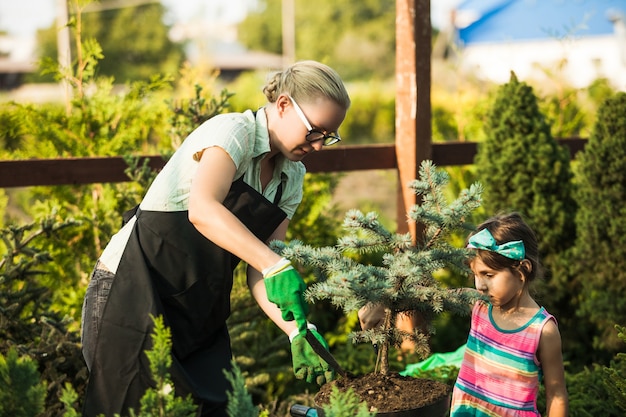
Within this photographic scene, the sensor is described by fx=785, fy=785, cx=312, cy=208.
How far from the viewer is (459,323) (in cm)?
500


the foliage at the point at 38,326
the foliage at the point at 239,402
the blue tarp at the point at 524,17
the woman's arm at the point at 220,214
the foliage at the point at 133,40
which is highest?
the foliage at the point at 133,40

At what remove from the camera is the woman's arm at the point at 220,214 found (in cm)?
204

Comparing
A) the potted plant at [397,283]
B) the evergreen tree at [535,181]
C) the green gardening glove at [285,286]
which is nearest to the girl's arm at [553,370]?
the potted plant at [397,283]

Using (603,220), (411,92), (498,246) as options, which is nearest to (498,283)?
(498,246)

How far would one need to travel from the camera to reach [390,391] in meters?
2.10

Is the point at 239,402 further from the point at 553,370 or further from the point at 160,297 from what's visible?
the point at 553,370

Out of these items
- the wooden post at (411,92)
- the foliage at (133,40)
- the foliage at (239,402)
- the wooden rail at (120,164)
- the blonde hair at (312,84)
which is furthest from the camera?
the foliage at (133,40)

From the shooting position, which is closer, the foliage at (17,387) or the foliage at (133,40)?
the foliage at (17,387)

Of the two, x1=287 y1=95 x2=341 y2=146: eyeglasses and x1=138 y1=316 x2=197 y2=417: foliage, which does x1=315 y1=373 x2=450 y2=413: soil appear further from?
x1=287 y1=95 x2=341 y2=146: eyeglasses

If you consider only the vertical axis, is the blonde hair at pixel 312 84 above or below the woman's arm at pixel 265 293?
above

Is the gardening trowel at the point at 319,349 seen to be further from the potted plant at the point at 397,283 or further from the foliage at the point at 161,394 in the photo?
the foliage at the point at 161,394

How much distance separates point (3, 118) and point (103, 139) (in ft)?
1.83

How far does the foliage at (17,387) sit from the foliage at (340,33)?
4834cm

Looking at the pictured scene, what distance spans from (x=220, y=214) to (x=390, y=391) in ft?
2.15
